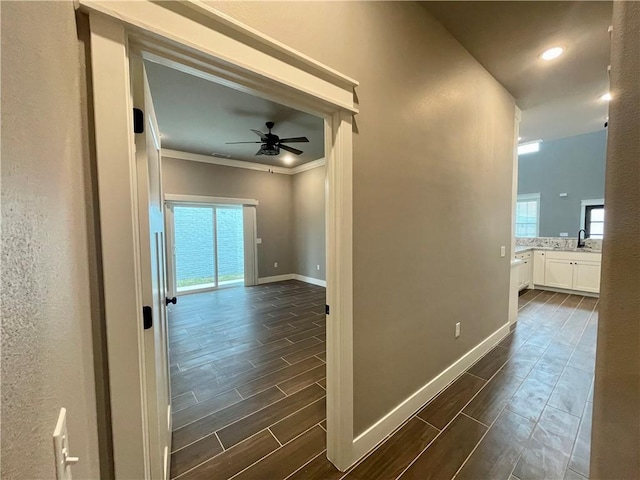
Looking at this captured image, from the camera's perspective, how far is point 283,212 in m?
6.96

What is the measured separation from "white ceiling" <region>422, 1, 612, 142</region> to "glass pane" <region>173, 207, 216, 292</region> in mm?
5526

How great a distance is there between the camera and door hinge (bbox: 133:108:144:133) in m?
1.04

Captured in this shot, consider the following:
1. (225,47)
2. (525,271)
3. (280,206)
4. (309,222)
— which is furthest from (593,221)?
(225,47)

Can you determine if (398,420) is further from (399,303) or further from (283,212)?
(283,212)

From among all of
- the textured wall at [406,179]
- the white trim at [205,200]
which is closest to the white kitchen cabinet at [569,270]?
the textured wall at [406,179]

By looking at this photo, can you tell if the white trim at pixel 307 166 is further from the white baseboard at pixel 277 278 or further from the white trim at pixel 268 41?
the white trim at pixel 268 41

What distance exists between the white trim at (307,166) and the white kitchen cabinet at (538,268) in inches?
193

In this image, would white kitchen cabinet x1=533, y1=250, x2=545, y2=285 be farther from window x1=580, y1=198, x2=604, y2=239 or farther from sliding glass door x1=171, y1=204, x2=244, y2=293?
sliding glass door x1=171, y1=204, x2=244, y2=293

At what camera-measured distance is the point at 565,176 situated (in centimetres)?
631

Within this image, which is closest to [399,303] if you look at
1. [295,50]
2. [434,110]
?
[434,110]

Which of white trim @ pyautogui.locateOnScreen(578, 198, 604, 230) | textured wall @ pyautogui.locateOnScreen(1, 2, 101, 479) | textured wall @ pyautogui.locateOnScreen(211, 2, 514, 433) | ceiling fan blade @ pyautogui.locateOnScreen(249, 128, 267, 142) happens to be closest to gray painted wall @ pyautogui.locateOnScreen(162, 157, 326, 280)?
ceiling fan blade @ pyautogui.locateOnScreen(249, 128, 267, 142)

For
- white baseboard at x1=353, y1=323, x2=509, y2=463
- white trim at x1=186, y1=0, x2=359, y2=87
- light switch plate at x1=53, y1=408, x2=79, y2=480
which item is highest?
white trim at x1=186, y1=0, x2=359, y2=87

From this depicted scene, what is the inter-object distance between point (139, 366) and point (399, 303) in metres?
1.52

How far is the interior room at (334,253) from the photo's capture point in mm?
536
